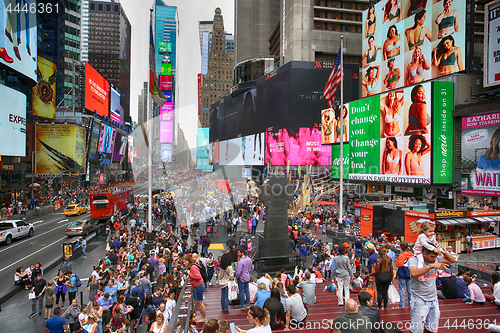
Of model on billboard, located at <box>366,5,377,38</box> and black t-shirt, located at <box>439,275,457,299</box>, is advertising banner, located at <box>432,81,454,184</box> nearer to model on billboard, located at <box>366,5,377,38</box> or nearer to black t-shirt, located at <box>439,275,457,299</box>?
model on billboard, located at <box>366,5,377,38</box>

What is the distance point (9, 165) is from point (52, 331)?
3675 cm

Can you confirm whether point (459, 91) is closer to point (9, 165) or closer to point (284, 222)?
point (284, 222)

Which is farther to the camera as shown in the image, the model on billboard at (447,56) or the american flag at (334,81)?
the model on billboard at (447,56)

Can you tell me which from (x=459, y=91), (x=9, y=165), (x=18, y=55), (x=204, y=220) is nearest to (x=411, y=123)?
(x=459, y=91)

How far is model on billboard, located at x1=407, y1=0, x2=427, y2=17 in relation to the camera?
30344 millimetres

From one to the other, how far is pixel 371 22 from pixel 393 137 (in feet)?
53.8

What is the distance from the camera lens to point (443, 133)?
2741 cm

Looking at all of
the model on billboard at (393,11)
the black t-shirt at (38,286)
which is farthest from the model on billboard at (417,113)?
the black t-shirt at (38,286)

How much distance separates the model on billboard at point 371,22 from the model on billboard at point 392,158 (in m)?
15.2

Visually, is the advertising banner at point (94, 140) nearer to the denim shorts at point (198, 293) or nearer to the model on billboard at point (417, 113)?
the model on billboard at point (417, 113)

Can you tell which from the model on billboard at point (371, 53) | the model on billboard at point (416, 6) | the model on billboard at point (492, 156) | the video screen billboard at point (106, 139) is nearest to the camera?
the model on billboard at point (492, 156)

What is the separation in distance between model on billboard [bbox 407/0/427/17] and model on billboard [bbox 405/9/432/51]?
52cm

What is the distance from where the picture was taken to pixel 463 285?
7.27 metres

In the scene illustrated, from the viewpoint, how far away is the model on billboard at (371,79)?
3694cm
